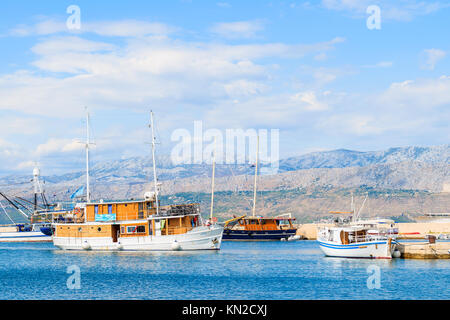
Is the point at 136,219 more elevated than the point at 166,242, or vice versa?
the point at 136,219

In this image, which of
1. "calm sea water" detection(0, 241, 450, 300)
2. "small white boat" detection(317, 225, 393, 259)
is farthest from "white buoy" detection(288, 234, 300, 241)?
"small white boat" detection(317, 225, 393, 259)

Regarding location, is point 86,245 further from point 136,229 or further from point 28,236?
point 28,236

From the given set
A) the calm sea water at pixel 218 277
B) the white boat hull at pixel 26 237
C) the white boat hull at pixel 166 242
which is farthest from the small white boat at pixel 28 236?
the calm sea water at pixel 218 277

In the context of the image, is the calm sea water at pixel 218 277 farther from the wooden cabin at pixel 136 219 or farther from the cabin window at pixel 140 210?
the cabin window at pixel 140 210

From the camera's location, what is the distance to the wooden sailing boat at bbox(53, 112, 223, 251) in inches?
2891

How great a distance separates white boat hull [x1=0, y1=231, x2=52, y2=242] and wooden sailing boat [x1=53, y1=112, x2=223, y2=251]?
42729mm

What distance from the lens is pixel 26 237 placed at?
386 ft

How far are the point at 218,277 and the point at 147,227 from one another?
87.0 ft

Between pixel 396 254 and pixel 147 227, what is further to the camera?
pixel 147 227

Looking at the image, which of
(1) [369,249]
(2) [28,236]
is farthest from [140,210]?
(2) [28,236]

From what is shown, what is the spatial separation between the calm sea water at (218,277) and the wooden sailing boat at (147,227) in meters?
→ 3.01

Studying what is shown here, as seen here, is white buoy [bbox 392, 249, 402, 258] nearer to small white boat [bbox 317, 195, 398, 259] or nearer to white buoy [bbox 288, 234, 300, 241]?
small white boat [bbox 317, 195, 398, 259]

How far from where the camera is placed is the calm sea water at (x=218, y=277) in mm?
41906
